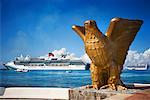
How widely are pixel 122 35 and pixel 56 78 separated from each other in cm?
405

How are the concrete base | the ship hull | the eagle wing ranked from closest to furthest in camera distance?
the concrete base → the eagle wing → the ship hull

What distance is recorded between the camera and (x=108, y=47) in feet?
12.6

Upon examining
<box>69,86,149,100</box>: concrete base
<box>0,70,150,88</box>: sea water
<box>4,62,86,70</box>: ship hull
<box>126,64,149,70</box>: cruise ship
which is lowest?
<box>69,86,149,100</box>: concrete base

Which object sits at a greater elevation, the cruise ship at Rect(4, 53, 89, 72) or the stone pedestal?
the cruise ship at Rect(4, 53, 89, 72)

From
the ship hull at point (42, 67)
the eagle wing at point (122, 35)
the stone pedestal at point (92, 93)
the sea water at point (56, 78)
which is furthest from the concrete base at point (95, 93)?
the ship hull at point (42, 67)

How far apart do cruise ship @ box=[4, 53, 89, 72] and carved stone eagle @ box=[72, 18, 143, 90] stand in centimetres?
358

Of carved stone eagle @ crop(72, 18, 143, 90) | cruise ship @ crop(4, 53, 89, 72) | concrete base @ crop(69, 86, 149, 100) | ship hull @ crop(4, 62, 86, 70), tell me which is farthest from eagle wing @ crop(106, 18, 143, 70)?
ship hull @ crop(4, 62, 86, 70)

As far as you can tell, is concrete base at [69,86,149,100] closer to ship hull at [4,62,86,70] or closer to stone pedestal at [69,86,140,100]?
stone pedestal at [69,86,140,100]

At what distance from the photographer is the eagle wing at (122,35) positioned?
393 centimetres

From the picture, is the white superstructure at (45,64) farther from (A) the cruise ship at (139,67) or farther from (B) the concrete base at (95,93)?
(B) the concrete base at (95,93)

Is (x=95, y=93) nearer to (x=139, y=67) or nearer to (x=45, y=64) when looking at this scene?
(x=139, y=67)

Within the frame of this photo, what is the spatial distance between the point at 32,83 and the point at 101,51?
4.41 metres

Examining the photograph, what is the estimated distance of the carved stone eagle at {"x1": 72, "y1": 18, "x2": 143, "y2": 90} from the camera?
3.80m

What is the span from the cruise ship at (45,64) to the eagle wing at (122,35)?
11.7 ft
